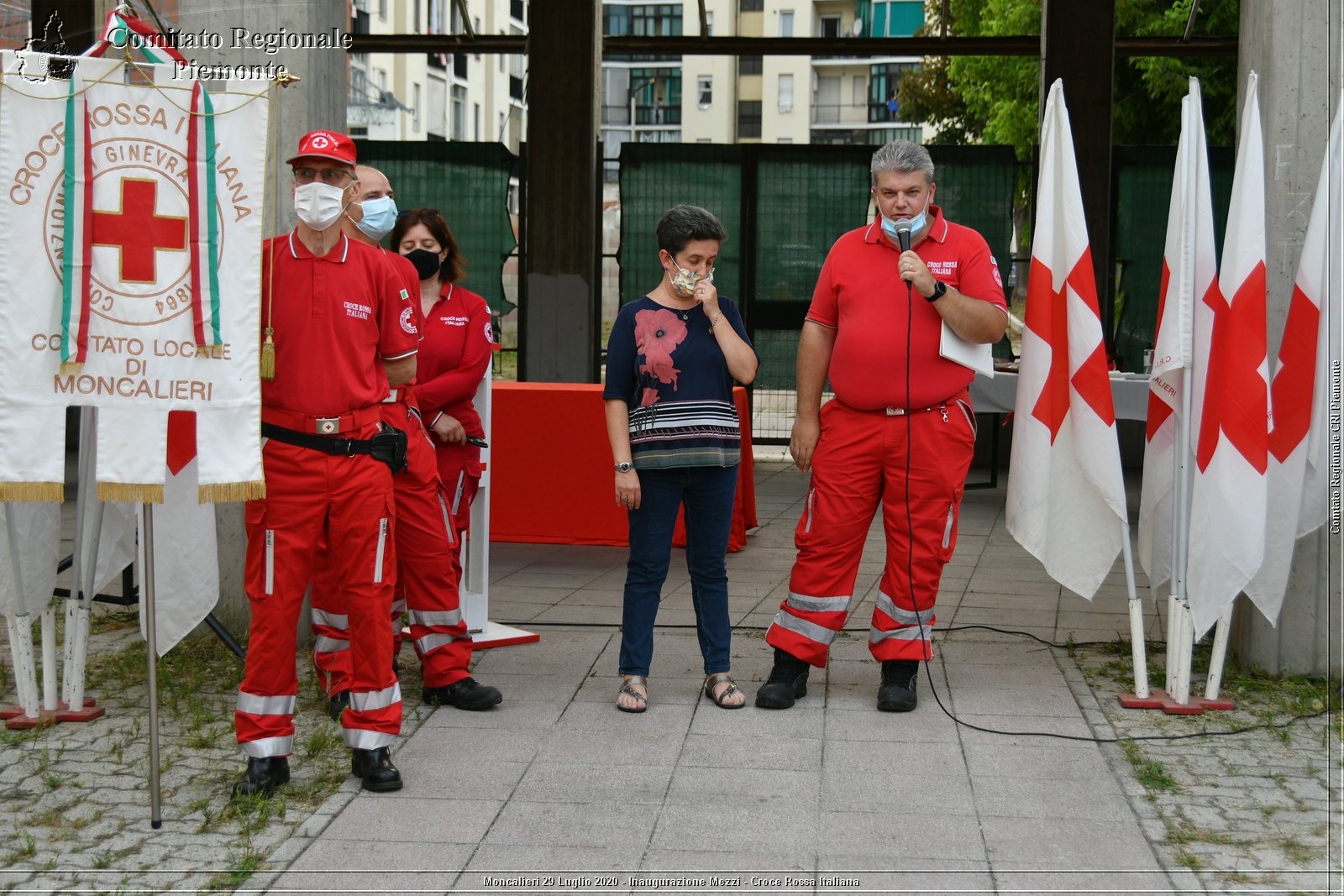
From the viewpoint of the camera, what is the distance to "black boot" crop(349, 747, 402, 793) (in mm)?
4492

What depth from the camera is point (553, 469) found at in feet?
27.6

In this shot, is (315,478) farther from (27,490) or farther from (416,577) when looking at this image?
(416,577)

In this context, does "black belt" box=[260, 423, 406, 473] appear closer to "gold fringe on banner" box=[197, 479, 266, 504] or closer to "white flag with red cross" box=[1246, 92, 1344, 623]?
"gold fringe on banner" box=[197, 479, 266, 504]

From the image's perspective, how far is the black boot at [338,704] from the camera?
5.28 meters

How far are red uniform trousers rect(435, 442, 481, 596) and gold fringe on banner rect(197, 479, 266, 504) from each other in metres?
1.69

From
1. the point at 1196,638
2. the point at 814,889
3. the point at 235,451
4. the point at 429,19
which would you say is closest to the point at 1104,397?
the point at 1196,638

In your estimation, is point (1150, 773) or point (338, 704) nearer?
point (1150, 773)

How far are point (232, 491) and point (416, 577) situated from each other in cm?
127

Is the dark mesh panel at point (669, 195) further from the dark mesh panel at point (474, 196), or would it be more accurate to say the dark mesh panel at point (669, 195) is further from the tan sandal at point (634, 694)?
the tan sandal at point (634, 694)

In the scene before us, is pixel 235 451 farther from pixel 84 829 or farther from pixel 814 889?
pixel 814 889

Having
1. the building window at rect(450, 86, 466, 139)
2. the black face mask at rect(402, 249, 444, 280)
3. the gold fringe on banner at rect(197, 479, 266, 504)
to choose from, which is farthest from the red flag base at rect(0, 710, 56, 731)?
the building window at rect(450, 86, 466, 139)

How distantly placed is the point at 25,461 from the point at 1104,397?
3807 millimetres

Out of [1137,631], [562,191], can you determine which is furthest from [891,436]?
[562,191]

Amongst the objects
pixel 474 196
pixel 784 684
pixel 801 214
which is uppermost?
pixel 474 196
